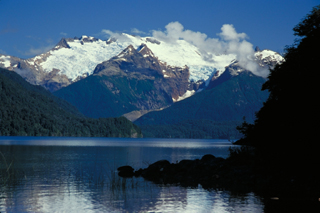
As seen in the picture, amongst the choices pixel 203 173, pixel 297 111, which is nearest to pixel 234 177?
pixel 203 173

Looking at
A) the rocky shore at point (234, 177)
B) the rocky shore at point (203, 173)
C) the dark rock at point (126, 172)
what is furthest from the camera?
the dark rock at point (126, 172)

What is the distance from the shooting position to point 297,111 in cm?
3139

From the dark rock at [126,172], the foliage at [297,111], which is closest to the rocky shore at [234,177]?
the dark rock at [126,172]

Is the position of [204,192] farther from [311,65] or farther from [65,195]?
[311,65]

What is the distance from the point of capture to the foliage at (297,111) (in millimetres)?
30672

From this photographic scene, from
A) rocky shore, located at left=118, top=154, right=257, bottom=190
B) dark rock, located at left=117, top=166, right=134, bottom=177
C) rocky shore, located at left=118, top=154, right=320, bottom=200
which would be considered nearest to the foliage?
rocky shore, located at left=118, top=154, right=320, bottom=200

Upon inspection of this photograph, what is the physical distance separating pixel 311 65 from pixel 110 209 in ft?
66.7

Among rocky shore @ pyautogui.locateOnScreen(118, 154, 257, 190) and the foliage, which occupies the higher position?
the foliage

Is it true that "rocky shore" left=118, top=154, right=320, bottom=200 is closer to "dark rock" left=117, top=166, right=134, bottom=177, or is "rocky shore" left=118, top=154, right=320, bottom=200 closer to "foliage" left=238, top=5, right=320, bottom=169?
"dark rock" left=117, top=166, right=134, bottom=177

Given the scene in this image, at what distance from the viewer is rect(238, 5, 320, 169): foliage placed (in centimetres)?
3067

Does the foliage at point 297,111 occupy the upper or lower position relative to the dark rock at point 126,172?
upper

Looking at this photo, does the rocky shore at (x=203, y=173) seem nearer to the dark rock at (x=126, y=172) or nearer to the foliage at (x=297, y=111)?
the dark rock at (x=126, y=172)

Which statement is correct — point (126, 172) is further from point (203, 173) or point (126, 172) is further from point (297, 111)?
point (297, 111)

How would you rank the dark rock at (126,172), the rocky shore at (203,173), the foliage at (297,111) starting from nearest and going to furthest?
the foliage at (297,111) → the rocky shore at (203,173) → the dark rock at (126,172)
